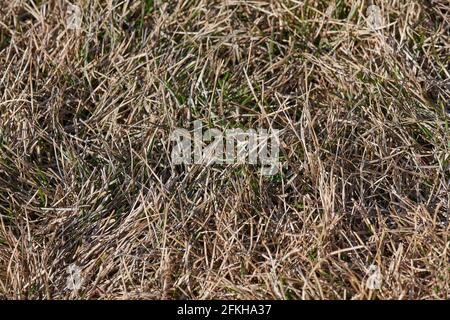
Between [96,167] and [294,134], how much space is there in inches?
24.6

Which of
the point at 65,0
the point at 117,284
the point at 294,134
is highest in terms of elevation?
the point at 65,0

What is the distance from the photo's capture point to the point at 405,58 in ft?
9.41

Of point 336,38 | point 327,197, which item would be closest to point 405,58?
point 336,38

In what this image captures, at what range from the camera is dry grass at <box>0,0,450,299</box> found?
7.88 feet

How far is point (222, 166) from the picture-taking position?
2641mm

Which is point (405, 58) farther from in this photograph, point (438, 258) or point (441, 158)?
point (438, 258)

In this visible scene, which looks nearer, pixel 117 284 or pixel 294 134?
pixel 117 284

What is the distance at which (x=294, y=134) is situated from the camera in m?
2.68

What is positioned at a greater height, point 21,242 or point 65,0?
point 65,0

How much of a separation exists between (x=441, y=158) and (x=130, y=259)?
977mm

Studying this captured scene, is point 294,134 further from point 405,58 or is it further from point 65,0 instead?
point 65,0

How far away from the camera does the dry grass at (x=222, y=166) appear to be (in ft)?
7.88
